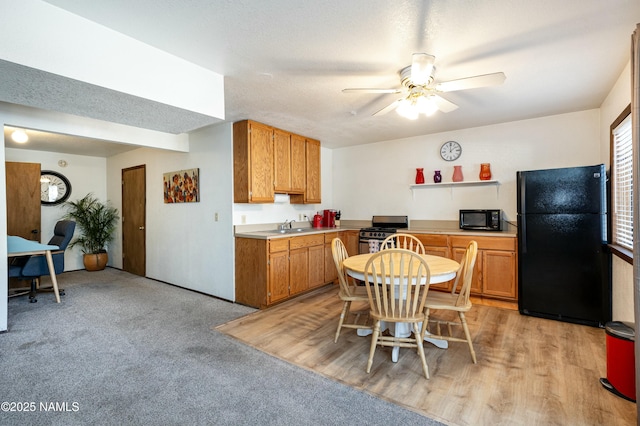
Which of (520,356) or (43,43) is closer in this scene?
(43,43)

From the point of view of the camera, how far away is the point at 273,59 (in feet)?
7.43

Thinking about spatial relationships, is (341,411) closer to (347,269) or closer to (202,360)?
(347,269)

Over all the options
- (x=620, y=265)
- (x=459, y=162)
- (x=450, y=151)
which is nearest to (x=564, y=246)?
(x=620, y=265)

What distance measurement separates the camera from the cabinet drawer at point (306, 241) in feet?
13.0

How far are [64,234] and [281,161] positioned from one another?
3.35m

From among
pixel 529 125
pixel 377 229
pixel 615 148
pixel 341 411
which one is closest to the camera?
pixel 341 411

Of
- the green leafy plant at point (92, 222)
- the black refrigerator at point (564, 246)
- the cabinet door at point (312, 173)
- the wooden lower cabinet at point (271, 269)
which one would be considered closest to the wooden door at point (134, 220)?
the green leafy plant at point (92, 222)

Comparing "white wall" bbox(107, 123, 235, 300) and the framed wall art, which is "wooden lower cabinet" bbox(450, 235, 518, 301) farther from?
the framed wall art

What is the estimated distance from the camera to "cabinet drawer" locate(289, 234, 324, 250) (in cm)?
397

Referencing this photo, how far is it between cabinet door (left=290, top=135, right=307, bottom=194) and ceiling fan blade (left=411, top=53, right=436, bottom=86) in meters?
2.54

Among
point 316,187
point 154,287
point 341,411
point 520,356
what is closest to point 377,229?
point 316,187

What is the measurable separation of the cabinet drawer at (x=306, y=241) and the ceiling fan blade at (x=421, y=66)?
2453 millimetres

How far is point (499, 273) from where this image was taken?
144 inches

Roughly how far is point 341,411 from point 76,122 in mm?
4051
